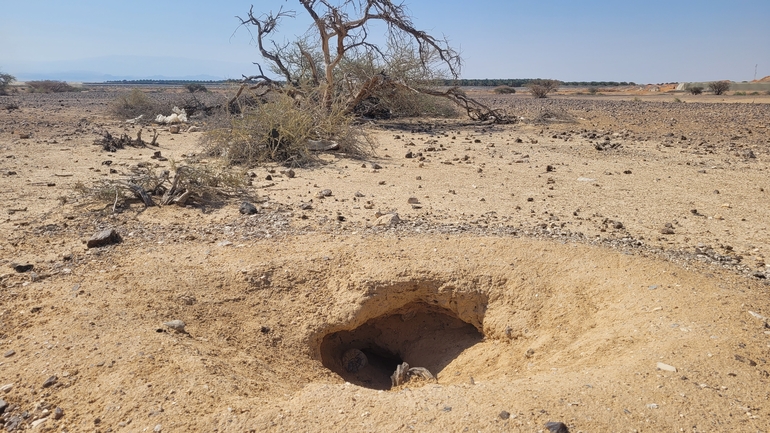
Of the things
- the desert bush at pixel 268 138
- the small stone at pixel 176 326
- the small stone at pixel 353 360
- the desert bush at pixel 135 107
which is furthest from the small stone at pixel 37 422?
the desert bush at pixel 135 107

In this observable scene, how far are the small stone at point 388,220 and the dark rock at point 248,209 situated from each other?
1.22 m

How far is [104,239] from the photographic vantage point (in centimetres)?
421

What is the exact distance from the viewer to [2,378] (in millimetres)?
2590

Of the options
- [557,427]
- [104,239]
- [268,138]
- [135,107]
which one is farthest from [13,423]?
[135,107]

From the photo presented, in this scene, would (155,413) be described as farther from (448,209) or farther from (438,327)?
(448,209)

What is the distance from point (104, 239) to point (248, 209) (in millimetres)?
1334

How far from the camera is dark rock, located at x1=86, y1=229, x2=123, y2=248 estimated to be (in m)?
4.18

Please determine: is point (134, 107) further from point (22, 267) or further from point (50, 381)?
point (50, 381)

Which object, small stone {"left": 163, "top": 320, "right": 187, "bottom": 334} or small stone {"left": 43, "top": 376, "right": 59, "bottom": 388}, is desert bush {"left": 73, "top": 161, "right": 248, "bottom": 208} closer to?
small stone {"left": 163, "top": 320, "right": 187, "bottom": 334}

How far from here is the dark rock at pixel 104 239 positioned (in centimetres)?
418

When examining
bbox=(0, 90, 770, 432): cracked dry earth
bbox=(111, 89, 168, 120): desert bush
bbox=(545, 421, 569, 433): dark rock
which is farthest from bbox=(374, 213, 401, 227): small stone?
bbox=(111, 89, 168, 120): desert bush

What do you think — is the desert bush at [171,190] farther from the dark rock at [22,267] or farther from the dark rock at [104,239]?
the dark rock at [22,267]

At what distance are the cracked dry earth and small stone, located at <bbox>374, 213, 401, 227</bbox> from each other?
0.21 ft

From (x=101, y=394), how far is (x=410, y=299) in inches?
85.0
